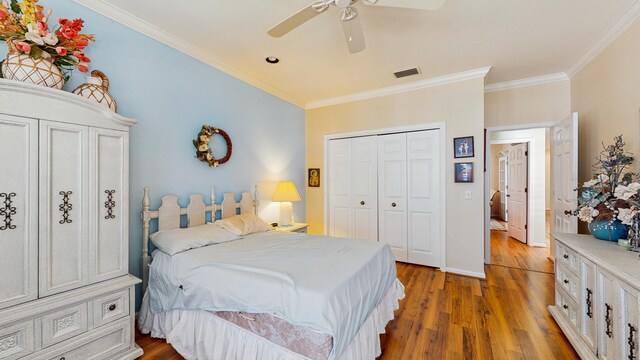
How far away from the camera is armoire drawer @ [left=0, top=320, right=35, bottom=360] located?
4.16ft

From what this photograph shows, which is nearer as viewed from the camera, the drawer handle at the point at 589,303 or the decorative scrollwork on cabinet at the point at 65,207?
the decorative scrollwork on cabinet at the point at 65,207

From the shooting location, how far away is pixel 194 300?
175cm

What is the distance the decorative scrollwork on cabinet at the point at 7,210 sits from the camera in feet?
4.33

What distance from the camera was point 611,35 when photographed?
2.38 meters

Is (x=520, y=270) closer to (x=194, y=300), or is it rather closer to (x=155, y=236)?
(x=194, y=300)

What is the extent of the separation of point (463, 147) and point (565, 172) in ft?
3.80

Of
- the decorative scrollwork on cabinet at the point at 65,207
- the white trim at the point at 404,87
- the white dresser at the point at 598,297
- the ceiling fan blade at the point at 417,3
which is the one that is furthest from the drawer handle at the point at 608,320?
the decorative scrollwork on cabinet at the point at 65,207

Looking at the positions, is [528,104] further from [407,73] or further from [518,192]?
[518,192]

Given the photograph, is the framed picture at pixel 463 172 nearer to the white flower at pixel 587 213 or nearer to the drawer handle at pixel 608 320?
the white flower at pixel 587 213

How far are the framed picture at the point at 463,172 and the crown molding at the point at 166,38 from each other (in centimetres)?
294

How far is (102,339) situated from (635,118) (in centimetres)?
444

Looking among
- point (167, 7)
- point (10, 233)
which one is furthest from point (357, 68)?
point (10, 233)

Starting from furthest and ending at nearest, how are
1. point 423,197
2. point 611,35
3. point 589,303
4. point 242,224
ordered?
point 423,197, point 242,224, point 611,35, point 589,303

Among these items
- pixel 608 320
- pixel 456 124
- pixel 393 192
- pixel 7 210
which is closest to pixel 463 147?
pixel 456 124
